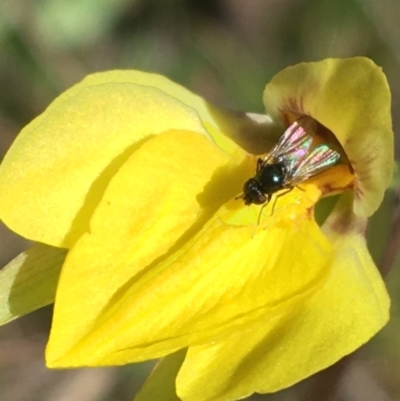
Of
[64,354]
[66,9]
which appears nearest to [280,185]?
[64,354]

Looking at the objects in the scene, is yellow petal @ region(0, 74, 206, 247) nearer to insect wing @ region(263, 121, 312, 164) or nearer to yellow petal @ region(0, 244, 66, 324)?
yellow petal @ region(0, 244, 66, 324)

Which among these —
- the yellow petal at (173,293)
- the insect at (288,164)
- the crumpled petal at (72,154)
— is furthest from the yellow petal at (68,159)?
the insect at (288,164)

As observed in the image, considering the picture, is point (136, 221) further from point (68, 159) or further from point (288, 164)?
point (288, 164)

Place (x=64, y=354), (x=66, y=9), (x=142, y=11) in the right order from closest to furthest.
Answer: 1. (x=64, y=354)
2. (x=66, y=9)
3. (x=142, y=11)

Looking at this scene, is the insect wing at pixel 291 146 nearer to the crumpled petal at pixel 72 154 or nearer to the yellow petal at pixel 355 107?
the yellow petal at pixel 355 107

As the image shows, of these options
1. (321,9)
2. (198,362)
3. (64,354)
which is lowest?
(321,9)

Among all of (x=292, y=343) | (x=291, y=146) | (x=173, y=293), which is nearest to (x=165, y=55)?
(x=291, y=146)

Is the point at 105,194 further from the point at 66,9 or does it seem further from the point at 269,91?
the point at 66,9
